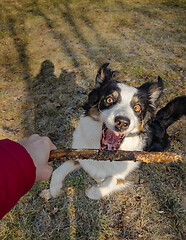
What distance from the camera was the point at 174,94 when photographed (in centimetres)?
587

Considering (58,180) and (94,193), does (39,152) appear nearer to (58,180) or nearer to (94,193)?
(58,180)

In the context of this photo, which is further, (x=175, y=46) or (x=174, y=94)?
(x=175, y=46)

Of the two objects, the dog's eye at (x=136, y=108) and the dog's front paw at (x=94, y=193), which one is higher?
the dog's eye at (x=136, y=108)

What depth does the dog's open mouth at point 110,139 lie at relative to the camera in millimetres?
2963

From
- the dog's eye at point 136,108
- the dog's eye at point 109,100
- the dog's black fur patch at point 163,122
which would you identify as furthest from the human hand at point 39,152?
the dog's black fur patch at point 163,122

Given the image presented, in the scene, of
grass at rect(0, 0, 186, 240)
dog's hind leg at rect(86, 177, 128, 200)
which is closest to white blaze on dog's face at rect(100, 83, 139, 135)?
dog's hind leg at rect(86, 177, 128, 200)

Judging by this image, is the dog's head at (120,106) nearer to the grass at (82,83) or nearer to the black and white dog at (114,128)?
the black and white dog at (114,128)

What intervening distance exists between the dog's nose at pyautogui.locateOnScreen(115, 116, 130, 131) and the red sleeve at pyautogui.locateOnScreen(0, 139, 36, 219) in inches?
59.2

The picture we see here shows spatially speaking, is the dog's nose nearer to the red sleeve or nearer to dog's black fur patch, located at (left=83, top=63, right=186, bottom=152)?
dog's black fur patch, located at (left=83, top=63, right=186, bottom=152)

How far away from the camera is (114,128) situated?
280cm

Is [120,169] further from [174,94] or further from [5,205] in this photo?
[174,94]

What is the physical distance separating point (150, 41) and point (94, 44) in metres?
2.48

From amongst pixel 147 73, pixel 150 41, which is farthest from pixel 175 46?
pixel 147 73

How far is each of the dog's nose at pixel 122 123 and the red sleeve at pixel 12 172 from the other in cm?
150
